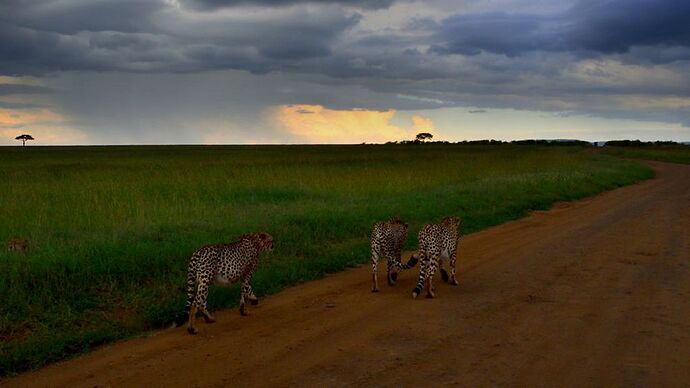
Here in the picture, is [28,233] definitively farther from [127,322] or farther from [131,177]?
[131,177]

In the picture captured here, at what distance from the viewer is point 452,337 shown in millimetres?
6523

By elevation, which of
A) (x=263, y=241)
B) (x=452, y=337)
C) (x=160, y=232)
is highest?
(x=263, y=241)

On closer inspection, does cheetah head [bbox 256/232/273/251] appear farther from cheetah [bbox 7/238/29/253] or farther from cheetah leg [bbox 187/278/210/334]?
cheetah [bbox 7/238/29/253]

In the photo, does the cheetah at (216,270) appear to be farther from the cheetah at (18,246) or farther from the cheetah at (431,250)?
the cheetah at (18,246)

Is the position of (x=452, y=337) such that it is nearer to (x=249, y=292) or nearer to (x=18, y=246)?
(x=249, y=292)

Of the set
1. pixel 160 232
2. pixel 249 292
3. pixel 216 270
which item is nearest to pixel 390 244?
pixel 249 292

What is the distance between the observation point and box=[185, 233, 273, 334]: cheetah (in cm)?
693

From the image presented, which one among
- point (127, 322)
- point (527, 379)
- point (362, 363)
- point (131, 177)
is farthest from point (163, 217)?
point (131, 177)

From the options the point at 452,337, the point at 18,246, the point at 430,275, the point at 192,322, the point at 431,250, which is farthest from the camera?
the point at 18,246

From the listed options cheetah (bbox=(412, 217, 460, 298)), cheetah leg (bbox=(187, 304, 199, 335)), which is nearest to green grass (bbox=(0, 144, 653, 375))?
cheetah leg (bbox=(187, 304, 199, 335))

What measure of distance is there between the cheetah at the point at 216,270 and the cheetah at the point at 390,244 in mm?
1929

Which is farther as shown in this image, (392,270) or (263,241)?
(392,270)

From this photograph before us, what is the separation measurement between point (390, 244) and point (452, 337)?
2741mm

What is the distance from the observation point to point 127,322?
23.6ft
